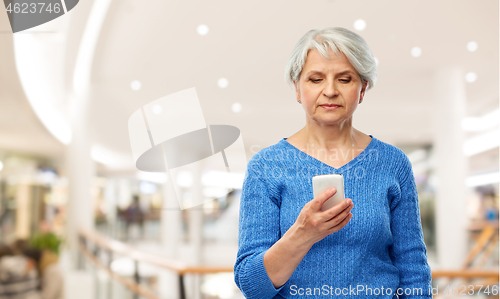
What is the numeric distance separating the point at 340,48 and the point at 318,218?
12.6 inches

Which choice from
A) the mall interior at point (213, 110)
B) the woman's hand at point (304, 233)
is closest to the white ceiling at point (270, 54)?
the mall interior at point (213, 110)

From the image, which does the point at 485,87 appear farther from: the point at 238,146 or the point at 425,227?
the point at 238,146

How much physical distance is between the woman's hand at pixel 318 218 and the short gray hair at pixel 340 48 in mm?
268

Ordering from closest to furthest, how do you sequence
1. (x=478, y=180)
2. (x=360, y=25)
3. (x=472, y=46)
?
(x=360, y=25) → (x=472, y=46) → (x=478, y=180)

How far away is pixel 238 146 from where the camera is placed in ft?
5.59

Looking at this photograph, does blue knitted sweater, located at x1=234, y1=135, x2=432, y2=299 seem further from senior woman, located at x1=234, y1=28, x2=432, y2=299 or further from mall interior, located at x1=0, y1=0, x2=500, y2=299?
mall interior, located at x1=0, y1=0, x2=500, y2=299

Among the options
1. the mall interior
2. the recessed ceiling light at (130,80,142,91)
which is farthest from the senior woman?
the recessed ceiling light at (130,80,142,91)

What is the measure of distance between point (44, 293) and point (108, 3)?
1.84 metres

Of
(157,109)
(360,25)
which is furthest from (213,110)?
(360,25)

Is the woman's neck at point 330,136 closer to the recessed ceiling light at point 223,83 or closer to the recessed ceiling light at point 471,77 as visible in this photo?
the recessed ceiling light at point 223,83

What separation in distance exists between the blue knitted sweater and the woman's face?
3.4 inches

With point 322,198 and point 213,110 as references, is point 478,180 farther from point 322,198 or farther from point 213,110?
point 322,198

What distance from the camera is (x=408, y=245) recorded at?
72 cm

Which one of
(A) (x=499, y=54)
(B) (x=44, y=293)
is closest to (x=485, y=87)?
(A) (x=499, y=54)
